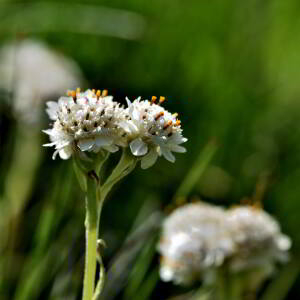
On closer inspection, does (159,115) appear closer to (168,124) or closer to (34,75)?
(168,124)

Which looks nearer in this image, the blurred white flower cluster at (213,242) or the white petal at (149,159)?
the white petal at (149,159)

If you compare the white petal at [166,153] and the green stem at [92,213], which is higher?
the white petal at [166,153]

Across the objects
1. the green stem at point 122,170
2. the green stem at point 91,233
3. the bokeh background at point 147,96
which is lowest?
the bokeh background at point 147,96

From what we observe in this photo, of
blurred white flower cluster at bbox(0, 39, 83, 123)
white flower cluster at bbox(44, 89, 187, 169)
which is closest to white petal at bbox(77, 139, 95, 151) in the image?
white flower cluster at bbox(44, 89, 187, 169)

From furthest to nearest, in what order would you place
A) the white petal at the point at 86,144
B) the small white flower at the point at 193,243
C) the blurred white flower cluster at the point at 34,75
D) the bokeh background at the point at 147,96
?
the blurred white flower cluster at the point at 34,75
the bokeh background at the point at 147,96
the small white flower at the point at 193,243
the white petal at the point at 86,144

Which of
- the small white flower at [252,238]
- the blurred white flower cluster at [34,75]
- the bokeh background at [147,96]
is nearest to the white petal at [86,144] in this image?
the bokeh background at [147,96]

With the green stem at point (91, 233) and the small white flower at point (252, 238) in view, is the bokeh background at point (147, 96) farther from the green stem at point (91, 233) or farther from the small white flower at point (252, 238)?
the green stem at point (91, 233)

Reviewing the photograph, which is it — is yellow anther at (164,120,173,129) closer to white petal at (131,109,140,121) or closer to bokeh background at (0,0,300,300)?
white petal at (131,109,140,121)

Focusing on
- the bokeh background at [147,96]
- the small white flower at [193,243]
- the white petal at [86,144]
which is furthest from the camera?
the bokeh background at [147,96]
